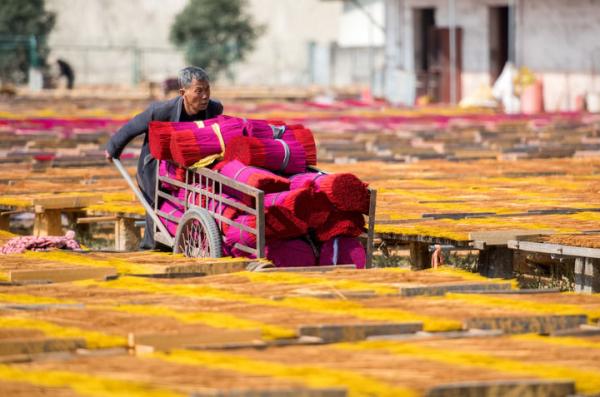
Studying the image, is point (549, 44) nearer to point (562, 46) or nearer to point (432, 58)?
point (562, 46)

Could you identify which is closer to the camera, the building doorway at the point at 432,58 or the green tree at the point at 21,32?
the building doorway at the point at 432,58

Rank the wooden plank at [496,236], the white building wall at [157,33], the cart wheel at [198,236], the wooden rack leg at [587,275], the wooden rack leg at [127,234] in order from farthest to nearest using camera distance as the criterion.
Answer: the white building wall at [157,33] → the wooden rack leg at [127,234] → the wooden plank at [496,236] → the wooden rack leg at [587,275] → the cart wheel at [198,236]

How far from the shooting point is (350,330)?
632 cm

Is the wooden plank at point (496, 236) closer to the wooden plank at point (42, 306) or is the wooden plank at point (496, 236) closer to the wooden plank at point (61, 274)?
the wooden plank at point (61, 274)

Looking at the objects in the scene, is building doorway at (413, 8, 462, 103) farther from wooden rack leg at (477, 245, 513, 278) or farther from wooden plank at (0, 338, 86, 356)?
wooden plank at (0, 338, 86, 356)

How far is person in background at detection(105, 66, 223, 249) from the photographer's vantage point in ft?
31.1

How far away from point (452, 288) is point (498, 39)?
91.3 feet

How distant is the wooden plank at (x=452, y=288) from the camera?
738cm

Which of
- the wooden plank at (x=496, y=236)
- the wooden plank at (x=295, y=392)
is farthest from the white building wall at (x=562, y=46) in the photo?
the wooden plank at (x=295, y=392)

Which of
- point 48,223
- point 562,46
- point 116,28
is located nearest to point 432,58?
point 562,46

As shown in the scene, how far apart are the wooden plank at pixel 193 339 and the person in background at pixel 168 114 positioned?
3.53 meters

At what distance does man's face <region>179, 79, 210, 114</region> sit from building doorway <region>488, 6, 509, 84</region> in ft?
83.0

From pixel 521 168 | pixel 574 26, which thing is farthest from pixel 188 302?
pixel 574 26

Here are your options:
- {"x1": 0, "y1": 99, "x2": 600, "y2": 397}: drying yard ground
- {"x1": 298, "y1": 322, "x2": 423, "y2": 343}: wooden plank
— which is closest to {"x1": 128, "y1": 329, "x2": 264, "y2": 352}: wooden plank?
{"x1": 0, "y1": 99, "x2": 600, "y2": 397}: drying yard ground
